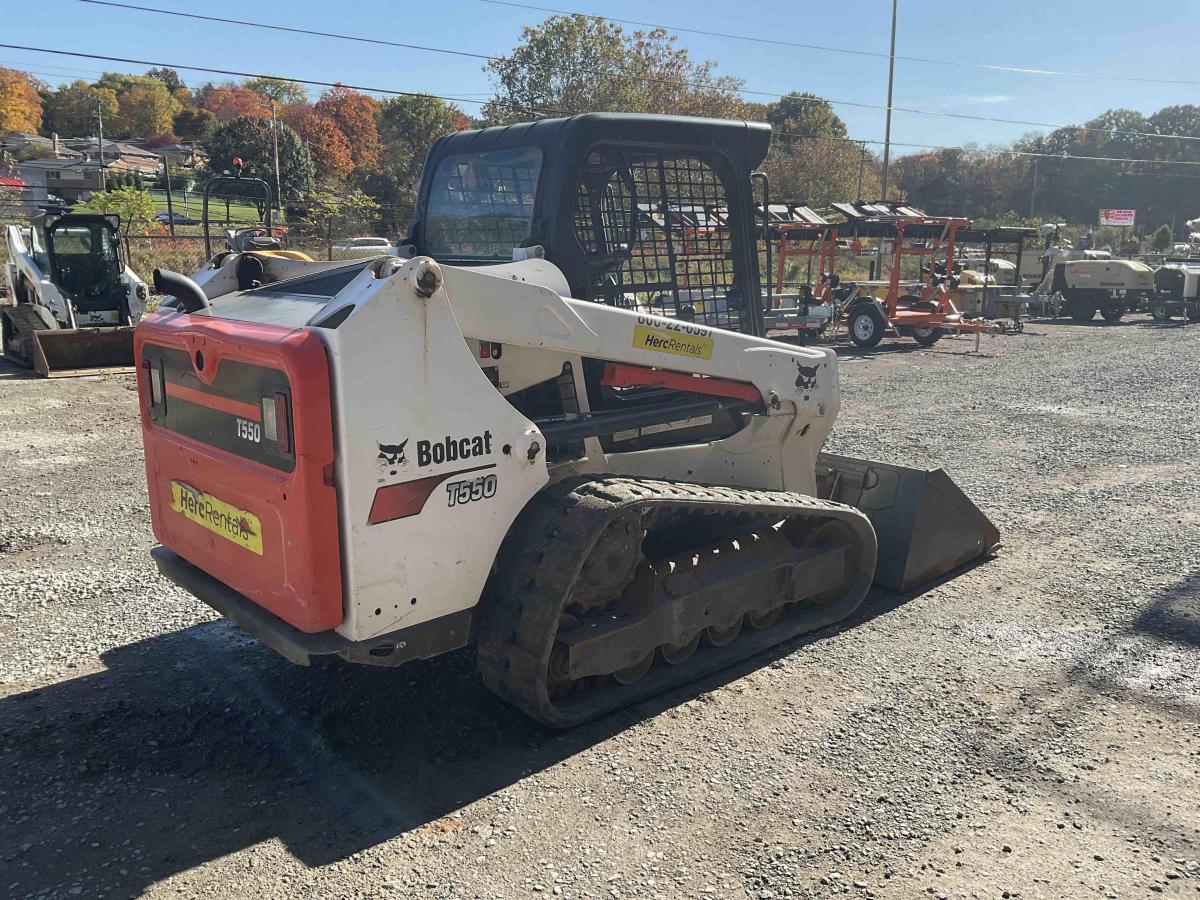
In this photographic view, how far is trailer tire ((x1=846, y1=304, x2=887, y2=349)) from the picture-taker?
18.5m

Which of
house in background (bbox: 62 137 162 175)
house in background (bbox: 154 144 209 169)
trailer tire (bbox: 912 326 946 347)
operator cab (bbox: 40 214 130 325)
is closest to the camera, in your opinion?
operator cab (bbox: 40 214 130 325)

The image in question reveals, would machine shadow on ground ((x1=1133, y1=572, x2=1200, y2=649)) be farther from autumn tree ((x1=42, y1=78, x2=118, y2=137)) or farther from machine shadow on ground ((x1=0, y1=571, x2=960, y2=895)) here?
autumn tree ((x1=42, y1=78, x2=118, y2=137))

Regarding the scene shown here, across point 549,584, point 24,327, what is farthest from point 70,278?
point 549,584

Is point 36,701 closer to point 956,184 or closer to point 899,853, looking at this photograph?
point 899,853

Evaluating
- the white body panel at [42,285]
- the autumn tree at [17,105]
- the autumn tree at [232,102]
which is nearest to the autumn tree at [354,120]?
the autumn tree at [232,102]

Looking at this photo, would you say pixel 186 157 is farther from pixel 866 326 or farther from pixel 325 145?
pixel 866 326

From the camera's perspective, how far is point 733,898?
2865mm

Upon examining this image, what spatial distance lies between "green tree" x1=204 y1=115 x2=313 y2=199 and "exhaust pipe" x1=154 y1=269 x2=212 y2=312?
41.6 m

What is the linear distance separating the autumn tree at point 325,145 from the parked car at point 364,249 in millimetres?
53845

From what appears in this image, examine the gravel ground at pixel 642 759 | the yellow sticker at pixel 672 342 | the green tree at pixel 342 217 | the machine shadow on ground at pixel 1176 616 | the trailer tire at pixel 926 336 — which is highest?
the green tree at pixel 342 217

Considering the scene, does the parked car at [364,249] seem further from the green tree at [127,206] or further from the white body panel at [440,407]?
the green tree at [127,206]

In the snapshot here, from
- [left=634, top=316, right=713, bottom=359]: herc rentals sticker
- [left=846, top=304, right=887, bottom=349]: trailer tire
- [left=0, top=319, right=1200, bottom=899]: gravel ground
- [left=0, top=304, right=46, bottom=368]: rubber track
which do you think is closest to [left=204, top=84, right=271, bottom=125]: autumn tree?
[left=0, top=304, right=46, bottom=368]: rubber track

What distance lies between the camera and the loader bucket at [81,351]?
42.4 ft

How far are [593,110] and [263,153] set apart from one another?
80.1 ft
